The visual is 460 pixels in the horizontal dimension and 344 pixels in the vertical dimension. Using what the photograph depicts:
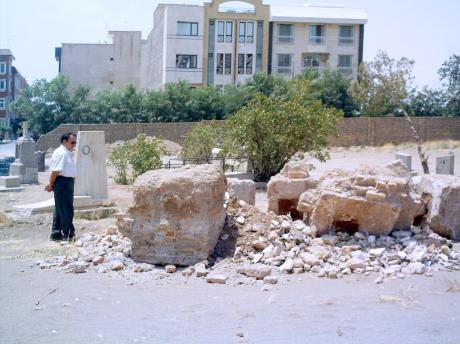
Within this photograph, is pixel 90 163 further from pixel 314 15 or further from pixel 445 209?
pixel 314 15

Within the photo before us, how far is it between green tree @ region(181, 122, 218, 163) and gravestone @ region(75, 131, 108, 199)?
818cm

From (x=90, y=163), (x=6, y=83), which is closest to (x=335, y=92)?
(x=90, y=163)

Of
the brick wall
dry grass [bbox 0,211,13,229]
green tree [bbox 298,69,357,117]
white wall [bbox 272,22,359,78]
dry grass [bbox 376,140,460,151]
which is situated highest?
white wall [bbox 272,22,359,78]

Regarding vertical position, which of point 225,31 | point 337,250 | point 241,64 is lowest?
point 337,250

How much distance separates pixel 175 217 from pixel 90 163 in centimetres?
471

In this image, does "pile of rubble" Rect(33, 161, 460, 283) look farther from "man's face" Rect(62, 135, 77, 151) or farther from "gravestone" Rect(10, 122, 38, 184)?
"gravestone" Rect(10, 122, 38, 184)

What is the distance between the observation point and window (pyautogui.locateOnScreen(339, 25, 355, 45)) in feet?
171

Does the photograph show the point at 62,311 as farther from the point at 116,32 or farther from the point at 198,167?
the point at 116,32

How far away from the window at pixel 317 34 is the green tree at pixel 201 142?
1324 inches

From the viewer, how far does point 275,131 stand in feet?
55.8

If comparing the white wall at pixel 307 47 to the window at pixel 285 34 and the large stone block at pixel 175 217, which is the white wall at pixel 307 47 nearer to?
the window at pixel 285 34

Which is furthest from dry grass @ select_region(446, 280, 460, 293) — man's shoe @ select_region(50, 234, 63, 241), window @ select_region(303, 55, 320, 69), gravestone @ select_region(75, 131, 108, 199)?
window @ select_region(303, 55, 320, 69)

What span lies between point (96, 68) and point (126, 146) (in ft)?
129

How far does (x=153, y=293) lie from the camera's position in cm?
663
